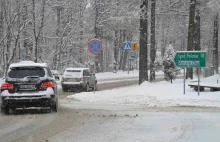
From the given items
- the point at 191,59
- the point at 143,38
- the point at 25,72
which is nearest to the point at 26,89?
the point at 25,72

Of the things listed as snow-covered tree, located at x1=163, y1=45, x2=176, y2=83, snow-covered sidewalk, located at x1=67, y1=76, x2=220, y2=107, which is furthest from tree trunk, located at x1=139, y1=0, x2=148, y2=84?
snow-covered tree, located at x1=163, y1=45, x2=176, y2=83

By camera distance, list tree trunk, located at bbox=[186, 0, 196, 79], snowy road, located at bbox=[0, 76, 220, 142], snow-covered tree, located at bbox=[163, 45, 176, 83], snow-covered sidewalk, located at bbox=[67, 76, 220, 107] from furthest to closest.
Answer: snow-covered tree, located at bbox=[163, 45, 176, 83] < tree trunk, located at bbox=[186, 0, 196, 79] < snow-covered sidewalk, located at bbox=[67, 76, 220, 107] < snowy road, located at bbox=[0, 76, 220, 142]

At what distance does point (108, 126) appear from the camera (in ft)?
38.8

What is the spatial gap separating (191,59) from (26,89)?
8173 millimetres

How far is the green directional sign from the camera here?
19875 mm

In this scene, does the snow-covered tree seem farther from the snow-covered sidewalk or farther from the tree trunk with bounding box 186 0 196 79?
the snow-covered sidewalk

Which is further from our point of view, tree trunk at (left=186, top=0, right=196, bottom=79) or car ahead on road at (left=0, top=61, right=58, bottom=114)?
tree trunk at (left=186, top=0, right=196, bottom=79)

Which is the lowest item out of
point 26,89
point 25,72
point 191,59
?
point 26,89

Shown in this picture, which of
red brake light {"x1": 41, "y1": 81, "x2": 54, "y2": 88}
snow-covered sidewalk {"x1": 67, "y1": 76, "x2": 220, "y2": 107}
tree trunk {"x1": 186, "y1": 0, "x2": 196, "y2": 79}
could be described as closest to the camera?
red brake light {"x1": 41, "y1": 81, "x2": 54, "y2": 88}

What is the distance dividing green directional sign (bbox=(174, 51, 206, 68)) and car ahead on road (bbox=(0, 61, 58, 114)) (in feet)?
23.3

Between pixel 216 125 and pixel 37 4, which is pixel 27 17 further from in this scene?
pixel 216 125

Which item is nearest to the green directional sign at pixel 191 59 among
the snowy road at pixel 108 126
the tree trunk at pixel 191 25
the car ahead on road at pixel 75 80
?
the snowy road at pixel 108 126

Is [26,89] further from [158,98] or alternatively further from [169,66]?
[169,66]

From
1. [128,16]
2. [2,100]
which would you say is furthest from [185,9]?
[2,100]
